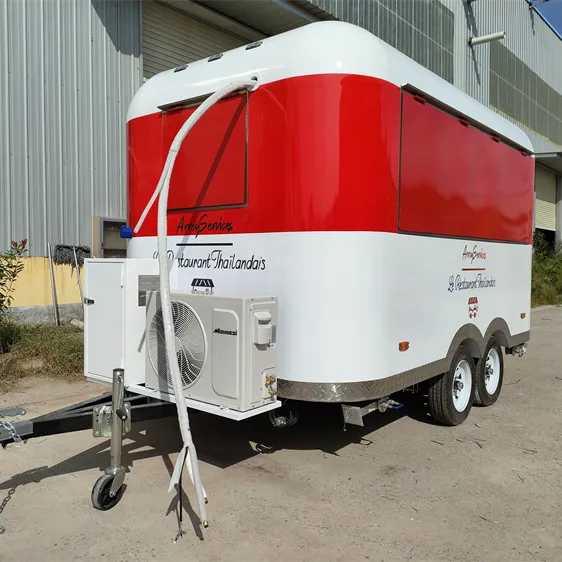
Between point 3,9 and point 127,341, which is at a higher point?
point 3,9

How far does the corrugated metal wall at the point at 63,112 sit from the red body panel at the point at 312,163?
423 centimetres

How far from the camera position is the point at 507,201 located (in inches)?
252

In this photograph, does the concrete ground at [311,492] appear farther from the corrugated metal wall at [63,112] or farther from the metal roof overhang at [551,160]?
the metal roof overhang at [551,160]

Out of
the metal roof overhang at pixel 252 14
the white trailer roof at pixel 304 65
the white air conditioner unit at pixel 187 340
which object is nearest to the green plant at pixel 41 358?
the white air conditioner unit at pixel 187 340

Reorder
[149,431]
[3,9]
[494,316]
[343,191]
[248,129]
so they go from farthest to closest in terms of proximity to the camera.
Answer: [3,9]
[494,316]
[149,431]
[248,129]
[343,191]

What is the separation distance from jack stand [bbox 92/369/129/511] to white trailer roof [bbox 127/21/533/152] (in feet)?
7.79

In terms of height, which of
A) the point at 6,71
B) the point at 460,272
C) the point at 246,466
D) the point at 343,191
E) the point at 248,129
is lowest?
the point at 246,466

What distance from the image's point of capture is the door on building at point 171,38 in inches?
408

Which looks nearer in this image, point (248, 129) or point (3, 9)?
point (248, 129)

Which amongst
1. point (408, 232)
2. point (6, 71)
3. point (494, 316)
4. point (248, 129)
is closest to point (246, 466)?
point (408, 232)

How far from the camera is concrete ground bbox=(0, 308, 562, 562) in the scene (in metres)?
3.32

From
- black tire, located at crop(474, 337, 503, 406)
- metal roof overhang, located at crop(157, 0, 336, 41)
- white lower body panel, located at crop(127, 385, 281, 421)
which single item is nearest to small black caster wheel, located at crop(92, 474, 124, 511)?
white lower body panel, located at crop(127, 385, 281, 421)

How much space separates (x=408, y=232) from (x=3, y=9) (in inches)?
285

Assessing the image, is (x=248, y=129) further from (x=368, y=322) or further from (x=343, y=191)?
(x=368, y=322)
